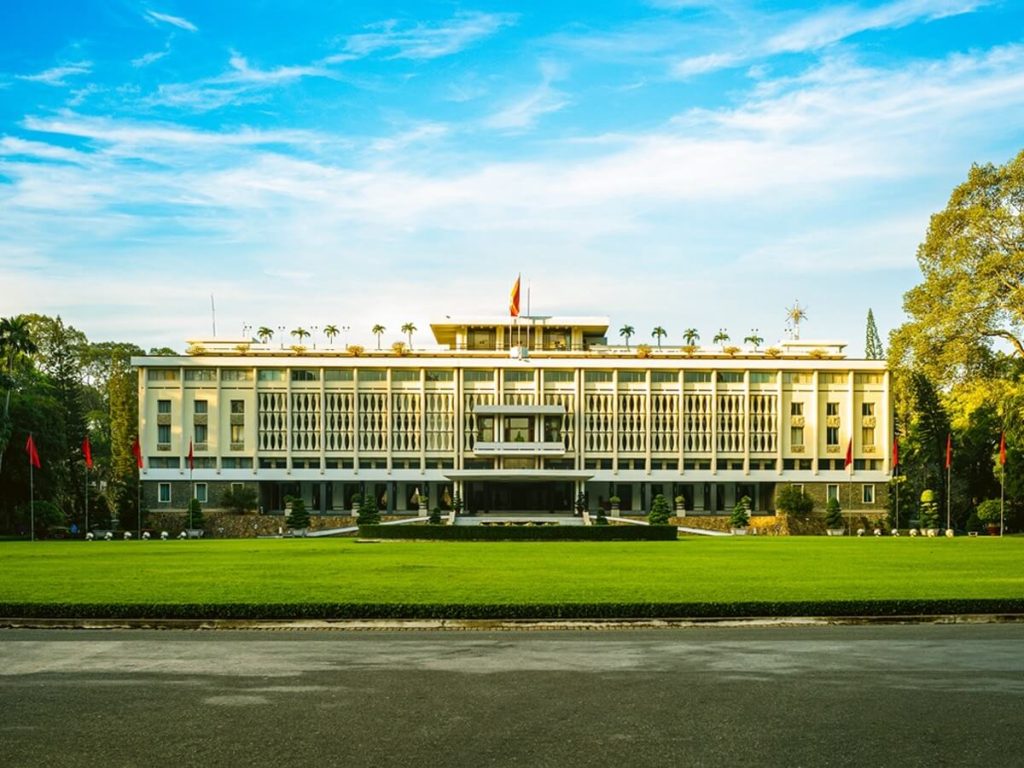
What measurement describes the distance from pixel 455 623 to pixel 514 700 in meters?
7.03

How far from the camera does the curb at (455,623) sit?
63.1ft

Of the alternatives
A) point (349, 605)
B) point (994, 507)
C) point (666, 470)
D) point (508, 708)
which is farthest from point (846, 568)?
point (666, 470)

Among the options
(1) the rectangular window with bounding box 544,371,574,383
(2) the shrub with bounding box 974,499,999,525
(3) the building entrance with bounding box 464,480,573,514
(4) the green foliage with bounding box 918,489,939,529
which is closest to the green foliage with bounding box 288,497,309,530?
(3) the building entrance with bounding box 464,480,573,514

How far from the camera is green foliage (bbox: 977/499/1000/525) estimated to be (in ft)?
231

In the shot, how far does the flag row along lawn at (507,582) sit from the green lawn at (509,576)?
5 centimetres

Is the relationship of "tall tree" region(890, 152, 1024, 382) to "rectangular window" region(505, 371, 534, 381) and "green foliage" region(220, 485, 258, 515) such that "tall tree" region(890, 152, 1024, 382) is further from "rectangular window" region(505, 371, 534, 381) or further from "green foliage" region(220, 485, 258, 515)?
"green foliage" region(220, 485, 258, 515)

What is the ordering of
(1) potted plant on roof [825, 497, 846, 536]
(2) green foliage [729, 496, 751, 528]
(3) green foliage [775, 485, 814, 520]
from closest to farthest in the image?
(2) green foliage [729, 496, 751, 528], (1) potted plant on roof [825, 497, 846, 536], (3) green foliage [775, 485, 814, 520]

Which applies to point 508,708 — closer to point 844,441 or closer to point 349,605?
point 349,605

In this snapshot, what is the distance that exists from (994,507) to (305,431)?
54.4 m

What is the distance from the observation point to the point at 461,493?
94.2 meters

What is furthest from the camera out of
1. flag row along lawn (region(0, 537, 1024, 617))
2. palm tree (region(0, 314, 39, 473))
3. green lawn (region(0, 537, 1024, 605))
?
palm tree (region(0, 314, 39, 473))

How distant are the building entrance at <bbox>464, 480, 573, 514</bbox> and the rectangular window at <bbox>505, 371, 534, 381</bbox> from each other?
30.1ft

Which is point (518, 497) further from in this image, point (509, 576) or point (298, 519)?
point (509, 576)

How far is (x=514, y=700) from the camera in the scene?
12555 mm
